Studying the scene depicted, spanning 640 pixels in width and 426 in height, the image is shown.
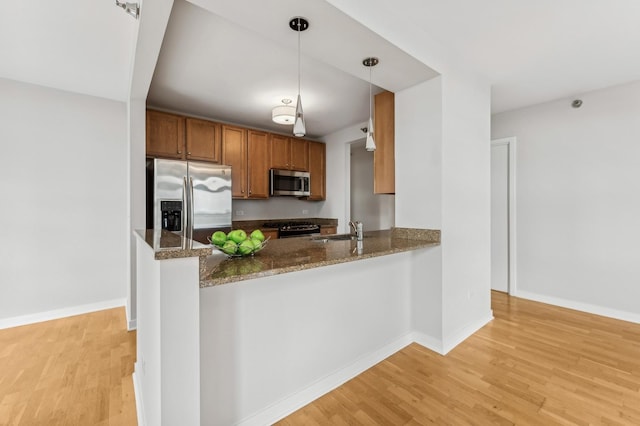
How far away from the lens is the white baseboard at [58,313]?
294 centimetres

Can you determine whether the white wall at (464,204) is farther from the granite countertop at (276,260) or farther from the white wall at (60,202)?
the white wall at (60,202)

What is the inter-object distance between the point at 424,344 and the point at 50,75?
449 centimetres

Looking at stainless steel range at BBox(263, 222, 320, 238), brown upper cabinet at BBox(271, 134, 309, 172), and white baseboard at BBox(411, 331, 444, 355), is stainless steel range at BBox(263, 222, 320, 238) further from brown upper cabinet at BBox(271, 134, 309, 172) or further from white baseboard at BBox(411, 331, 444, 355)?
Answer: white baseboard at BBox(411, 331, 444, 355)

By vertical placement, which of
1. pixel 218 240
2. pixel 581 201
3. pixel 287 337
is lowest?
pixel 287 337

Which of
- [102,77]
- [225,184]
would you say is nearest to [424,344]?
[225,184]

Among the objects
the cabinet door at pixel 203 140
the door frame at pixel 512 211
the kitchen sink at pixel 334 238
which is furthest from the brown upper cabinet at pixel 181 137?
the door frame at pixel 512 211

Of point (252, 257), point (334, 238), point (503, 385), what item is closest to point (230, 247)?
point (252, 257)

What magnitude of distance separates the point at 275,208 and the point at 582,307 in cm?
447

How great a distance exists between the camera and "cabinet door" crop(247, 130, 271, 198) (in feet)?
14.4

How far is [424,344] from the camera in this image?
2463mm

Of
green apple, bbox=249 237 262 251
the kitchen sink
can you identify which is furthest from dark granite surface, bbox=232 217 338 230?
green apple, bbox=249 237 262 251

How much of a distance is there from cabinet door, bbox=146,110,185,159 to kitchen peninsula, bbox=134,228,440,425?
2.23 metres

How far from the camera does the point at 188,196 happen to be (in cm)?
289

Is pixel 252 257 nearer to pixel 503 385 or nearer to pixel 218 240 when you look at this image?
pixel 218 240
